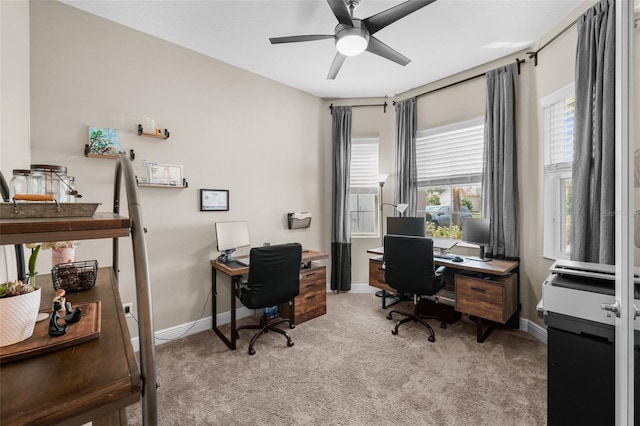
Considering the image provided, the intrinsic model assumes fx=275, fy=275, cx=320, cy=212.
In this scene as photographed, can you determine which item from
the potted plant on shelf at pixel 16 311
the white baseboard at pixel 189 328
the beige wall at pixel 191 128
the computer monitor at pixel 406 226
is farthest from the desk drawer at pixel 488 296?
the potted plant on shelf at pixel 16 311

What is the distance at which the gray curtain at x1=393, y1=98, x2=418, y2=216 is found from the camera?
3924 mm

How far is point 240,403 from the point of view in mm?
1915

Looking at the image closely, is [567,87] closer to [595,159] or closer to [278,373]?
[595,159]

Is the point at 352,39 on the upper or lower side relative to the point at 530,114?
upper

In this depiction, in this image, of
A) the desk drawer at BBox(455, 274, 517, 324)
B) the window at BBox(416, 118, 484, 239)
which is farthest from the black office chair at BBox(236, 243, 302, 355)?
the window at BBox(416, 118, 484, 239)

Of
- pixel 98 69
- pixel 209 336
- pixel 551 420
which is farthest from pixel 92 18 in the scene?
pixel 551 420

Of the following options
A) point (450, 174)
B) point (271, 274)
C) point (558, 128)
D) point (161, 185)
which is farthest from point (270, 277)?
point (558, 128)

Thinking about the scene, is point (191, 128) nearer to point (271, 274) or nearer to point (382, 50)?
point (271, 274)

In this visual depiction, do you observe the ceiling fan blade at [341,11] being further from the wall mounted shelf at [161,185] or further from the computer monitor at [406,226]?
the computer monitor at [406,226]

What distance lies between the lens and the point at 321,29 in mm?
2619

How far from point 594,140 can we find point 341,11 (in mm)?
2119

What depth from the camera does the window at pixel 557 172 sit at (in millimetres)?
2605

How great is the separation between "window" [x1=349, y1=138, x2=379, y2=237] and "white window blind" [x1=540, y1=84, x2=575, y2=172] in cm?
208

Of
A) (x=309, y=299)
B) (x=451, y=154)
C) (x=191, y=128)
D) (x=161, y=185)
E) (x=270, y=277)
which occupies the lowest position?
(x=309, y=299)
